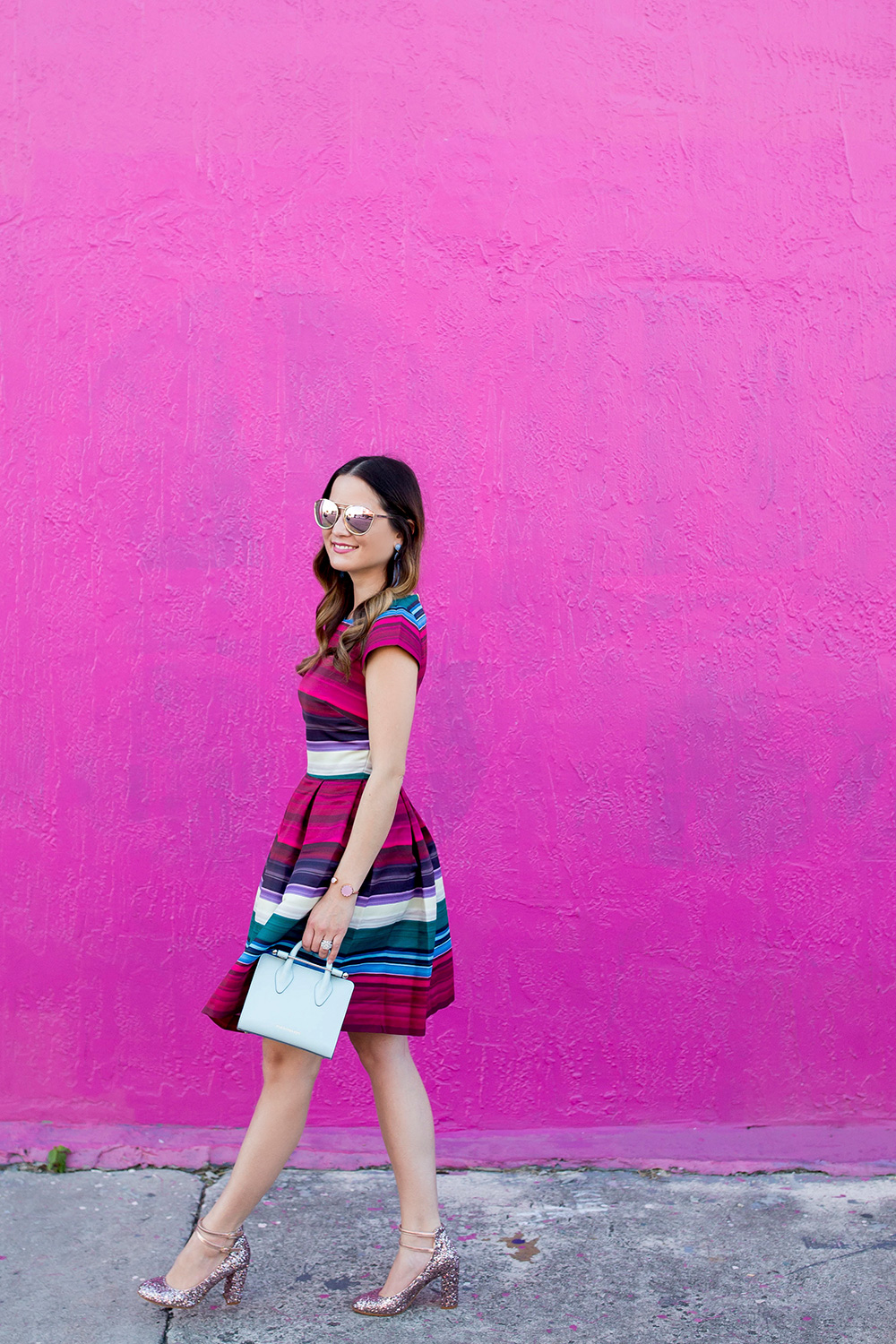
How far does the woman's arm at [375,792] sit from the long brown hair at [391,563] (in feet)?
0.30

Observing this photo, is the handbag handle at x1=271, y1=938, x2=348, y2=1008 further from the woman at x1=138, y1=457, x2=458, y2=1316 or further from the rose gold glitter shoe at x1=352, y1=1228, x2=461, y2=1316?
the rose gold glitter shoe at x1=352, y1=1228, x2=461, y2=1316

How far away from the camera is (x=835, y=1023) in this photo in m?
3.37

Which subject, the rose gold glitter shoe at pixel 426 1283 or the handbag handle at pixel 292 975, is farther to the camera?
the rose gold glitter shoe at pixel 426 1283

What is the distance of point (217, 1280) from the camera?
2.49m

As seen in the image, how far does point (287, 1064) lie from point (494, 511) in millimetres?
1582

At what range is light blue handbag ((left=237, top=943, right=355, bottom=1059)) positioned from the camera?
234 cm

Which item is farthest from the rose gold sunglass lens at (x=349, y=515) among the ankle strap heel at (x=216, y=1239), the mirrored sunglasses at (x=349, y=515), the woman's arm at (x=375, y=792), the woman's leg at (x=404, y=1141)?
the ankle strap heel at (x=216, y=1239)

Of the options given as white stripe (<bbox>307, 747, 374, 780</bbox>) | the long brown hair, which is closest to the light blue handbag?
white stripe (<bbox>307, 747, 374, 780</bbox>)

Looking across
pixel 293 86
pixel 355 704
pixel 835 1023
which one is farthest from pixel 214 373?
pixel 835 1023

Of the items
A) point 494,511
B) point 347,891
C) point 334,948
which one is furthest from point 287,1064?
point 494,511

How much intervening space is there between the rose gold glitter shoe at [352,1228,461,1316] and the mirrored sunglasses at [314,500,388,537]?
147 cm

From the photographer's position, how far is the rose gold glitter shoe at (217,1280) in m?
2.45

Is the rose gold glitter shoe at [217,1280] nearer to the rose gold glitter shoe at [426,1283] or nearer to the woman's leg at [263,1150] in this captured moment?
the woman's leg at [263,1150]

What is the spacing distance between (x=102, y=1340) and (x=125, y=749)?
1444 millimetres
